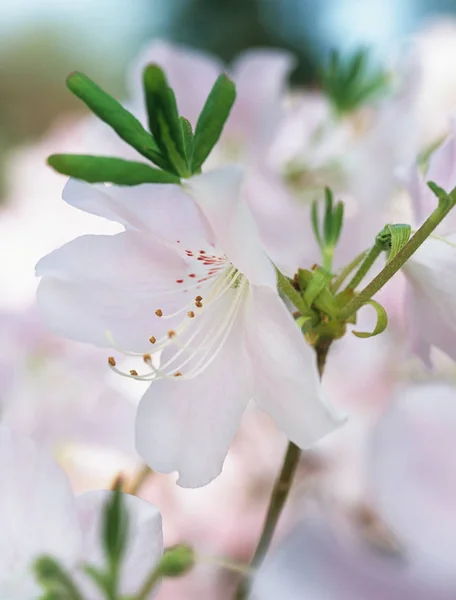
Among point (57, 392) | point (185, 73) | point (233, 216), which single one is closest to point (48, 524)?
point (233, 216)

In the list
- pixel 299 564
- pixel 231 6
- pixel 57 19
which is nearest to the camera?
pixel 299 564

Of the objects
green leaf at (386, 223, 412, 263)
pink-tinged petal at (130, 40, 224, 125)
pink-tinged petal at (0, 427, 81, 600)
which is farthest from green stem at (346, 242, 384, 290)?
pink-tinged petal at (130, 40, 224, 125)

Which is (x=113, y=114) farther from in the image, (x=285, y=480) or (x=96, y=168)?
(x=285, y=480)

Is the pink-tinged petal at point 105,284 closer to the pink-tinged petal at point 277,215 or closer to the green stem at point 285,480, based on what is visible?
the green stem at point 285,480

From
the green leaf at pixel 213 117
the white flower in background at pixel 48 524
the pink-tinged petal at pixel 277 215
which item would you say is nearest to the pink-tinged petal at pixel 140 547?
the white flower in background at pixel 48 524

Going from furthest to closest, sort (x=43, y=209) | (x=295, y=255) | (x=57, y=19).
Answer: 1. (x=57, y=19)
2. (x=43, y=209)
3. (x=295, y=255)

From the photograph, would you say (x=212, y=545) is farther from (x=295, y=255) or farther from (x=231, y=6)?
(x=231, y=6)

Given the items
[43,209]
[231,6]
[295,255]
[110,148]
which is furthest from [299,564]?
[231,6]
